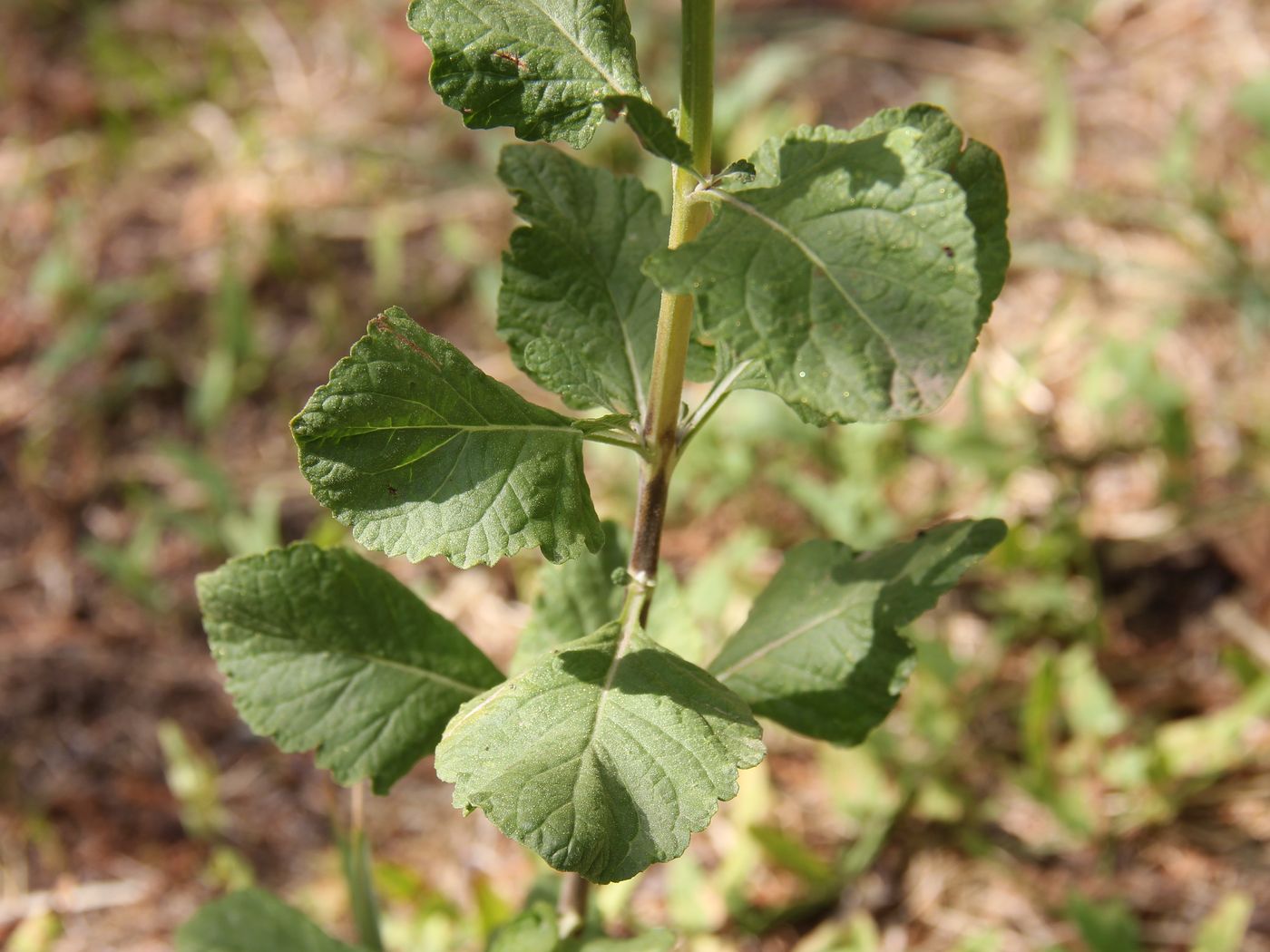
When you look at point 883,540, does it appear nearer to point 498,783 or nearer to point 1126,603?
point 1126,603

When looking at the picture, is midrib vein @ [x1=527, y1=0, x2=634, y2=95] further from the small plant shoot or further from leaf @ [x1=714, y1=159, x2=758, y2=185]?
leaf @ [x1=714, y1=159, x2=758, y2=185]

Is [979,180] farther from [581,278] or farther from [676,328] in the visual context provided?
[581,278]

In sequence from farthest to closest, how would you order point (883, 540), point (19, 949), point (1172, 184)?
1. point (1172, 184)
2. point (883, 540)
3. point (19, 949)

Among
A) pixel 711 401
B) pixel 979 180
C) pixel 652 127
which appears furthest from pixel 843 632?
pixel 652 127

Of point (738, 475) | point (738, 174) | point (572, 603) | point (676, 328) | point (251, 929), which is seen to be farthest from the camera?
point (738, 475)

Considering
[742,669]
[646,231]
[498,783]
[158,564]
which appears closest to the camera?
[498,783]

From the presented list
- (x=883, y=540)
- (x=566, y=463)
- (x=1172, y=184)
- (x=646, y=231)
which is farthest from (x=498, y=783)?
(x=1172, y=184)

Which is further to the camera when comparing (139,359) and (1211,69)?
(1211,69)
